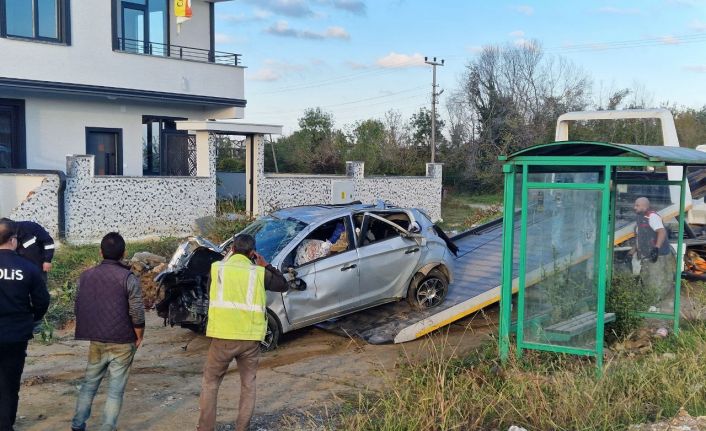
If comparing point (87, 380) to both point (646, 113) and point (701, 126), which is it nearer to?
point (646, 113)

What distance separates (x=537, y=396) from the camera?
259 inches

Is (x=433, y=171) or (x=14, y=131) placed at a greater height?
(x=14, y=131)

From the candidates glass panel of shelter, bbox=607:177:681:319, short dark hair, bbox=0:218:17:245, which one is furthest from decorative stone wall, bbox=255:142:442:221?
short dark hair, bbox=0:218:17:245

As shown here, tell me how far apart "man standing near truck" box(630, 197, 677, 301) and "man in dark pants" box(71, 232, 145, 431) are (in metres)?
6.42

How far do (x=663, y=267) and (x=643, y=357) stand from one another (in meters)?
1.98

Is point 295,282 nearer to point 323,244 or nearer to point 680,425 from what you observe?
point 323,244

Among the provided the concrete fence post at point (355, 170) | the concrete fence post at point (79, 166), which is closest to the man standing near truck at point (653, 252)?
the concrete fence post at point (79, 166)

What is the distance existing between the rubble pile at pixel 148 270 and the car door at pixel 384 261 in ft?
11.9

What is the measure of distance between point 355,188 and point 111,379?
16349 millimetres

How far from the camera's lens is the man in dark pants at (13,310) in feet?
20.1

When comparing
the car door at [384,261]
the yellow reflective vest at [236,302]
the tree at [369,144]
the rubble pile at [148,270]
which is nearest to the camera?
the yellow reflective vest at [236,302]

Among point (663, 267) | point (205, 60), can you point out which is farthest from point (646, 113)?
point (205, 60)

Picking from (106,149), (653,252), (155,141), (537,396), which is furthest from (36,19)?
(537,396)

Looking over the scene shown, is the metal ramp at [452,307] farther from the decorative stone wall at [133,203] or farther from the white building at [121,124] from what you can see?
→ the white building at [121,124]
